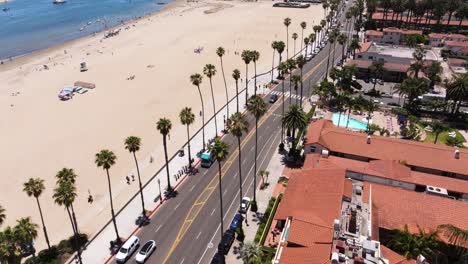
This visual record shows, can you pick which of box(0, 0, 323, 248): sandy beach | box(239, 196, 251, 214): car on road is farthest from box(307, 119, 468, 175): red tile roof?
box(0, 0, 323, 248): sandy beach

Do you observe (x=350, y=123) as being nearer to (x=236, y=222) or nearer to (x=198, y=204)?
(x=236, y=222)

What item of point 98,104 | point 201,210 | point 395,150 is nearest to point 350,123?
point 395,150

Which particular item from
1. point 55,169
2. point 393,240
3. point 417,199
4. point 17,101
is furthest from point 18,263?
point 17,101

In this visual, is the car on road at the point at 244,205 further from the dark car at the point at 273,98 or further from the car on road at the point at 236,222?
the dark car at the point at 273,98

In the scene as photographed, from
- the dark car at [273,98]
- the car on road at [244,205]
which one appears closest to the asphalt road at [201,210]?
the car on road at [244,205]

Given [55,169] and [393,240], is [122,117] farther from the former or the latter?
[393,240]
